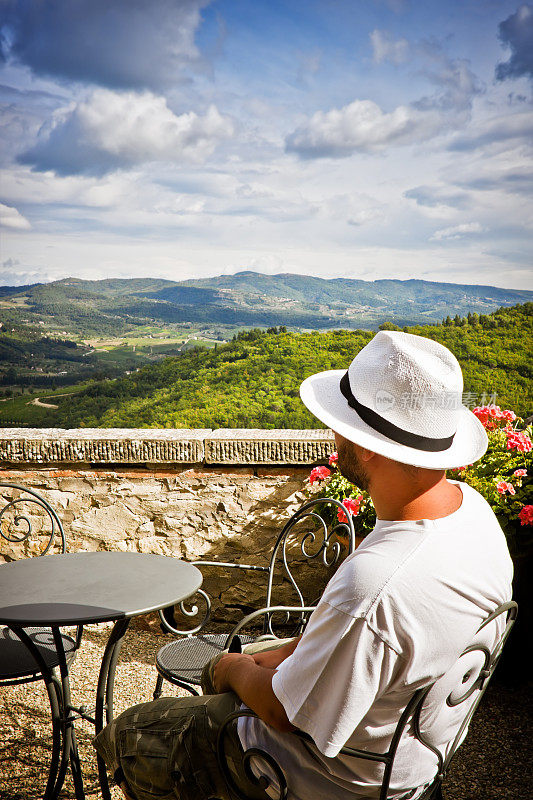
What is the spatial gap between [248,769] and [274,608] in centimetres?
71

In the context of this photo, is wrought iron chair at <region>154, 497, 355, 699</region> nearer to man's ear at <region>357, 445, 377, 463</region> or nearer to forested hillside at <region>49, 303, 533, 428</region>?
man's ear at <region>357, 445, 377, 463</region>

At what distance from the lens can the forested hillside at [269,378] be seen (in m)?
4.61

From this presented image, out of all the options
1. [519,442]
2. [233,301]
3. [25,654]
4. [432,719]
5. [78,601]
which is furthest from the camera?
[233,301]

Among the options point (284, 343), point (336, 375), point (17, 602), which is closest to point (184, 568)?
point (17, 602)

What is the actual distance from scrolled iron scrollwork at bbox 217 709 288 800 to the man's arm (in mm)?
30

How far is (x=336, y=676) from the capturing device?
0.87 m

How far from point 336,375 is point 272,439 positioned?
1380 millimetres

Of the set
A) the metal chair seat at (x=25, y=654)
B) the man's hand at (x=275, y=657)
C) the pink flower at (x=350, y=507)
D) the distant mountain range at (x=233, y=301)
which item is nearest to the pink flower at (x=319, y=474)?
the pink flower at (x=350, y=507)

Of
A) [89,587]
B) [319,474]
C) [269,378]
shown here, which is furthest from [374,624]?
[269,378]

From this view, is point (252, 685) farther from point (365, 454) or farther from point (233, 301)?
point (233, 301)

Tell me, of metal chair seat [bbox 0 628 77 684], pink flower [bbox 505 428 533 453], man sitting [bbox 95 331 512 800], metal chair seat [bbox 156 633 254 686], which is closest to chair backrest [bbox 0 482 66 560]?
metal chair seat [bbox 0 628 77 684]

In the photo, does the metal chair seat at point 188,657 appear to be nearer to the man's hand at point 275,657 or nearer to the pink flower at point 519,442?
the man's hand at point 275,657

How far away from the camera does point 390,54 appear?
21.7 ft

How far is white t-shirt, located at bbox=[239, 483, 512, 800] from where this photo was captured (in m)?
0.85
